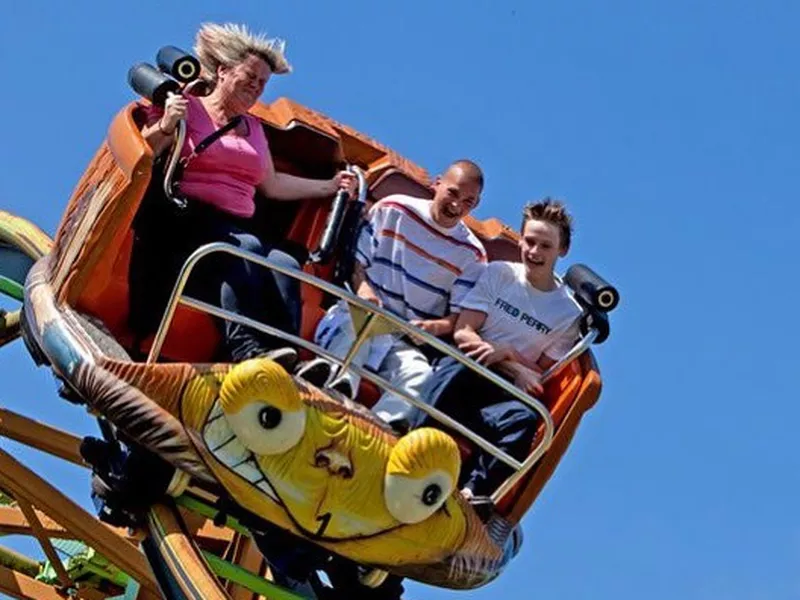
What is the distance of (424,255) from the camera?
820 centimetres

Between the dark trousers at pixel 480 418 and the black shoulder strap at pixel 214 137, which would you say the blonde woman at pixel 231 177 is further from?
the dark trousers at pixel 480 418

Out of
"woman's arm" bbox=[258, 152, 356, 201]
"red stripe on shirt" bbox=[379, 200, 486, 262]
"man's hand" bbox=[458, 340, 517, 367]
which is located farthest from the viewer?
"woman's arm" bbox=[258, 152, 356, 201]

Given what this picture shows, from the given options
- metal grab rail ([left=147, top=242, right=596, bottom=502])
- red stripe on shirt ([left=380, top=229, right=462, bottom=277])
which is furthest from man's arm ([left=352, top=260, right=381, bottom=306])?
metal grab rail ([left=147, top=242, right=596, bottom=502])

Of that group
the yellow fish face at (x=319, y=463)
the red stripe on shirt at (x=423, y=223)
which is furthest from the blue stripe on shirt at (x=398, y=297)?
the yellow fish face at (x=319, y=463)

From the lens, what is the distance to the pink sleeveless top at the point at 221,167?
26.0 ft

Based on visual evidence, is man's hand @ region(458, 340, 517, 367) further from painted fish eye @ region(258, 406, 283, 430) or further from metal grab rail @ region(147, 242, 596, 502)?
painted fish eye @ region(258, 406, 283, 430)

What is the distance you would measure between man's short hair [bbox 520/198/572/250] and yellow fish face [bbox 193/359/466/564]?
1153 mm

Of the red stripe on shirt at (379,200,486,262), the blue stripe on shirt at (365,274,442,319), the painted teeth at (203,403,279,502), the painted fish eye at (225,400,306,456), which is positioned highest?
the red stripe on shirt at (379,200,486,262)

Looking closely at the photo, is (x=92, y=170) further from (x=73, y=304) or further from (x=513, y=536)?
(x=513, y=536)

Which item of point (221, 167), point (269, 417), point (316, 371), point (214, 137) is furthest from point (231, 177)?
point (269, 417)

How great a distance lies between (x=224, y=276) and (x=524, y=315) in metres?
1.15

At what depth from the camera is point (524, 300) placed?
26.7 ft

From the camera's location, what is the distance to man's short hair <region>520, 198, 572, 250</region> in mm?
8133

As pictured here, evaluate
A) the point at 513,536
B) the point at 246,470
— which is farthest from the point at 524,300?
the point at 246,470
